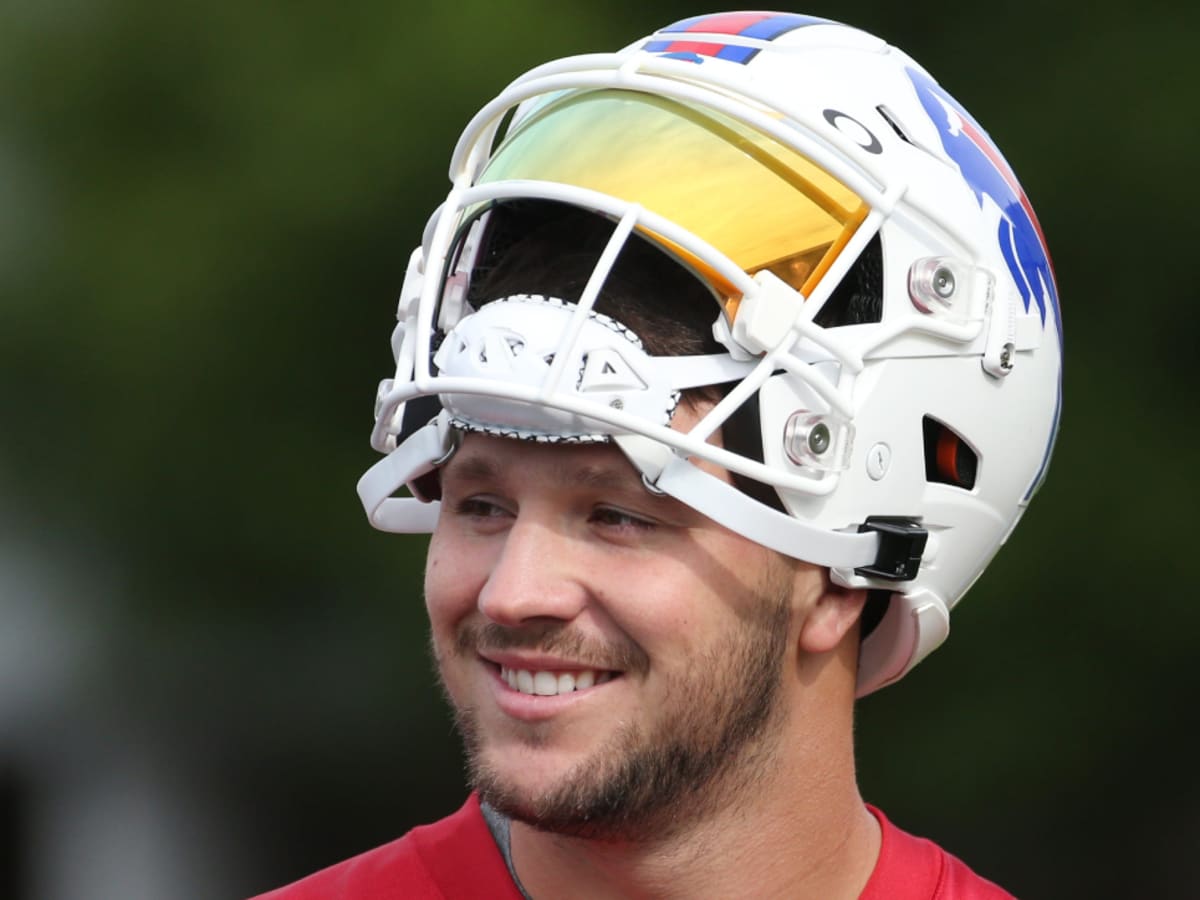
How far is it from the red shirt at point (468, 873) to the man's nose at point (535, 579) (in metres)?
0.50

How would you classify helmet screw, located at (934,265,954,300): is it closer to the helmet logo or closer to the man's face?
the helmet logo

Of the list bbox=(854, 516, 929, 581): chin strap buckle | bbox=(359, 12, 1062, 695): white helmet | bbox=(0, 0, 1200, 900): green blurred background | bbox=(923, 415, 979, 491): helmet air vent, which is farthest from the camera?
bbox=(0, 0, 1200, 900): green blurred background

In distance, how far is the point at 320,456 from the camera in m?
5.53

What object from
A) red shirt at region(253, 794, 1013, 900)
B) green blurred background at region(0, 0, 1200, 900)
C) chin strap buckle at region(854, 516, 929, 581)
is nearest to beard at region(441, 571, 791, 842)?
chin strap buckle at region(854, 516, 929, 581)

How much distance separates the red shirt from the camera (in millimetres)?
2922

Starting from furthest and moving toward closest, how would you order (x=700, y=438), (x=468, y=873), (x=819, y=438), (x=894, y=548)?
(x=468, y=873), (x=894, y=548), (x=819, y=438), (x=700, y=438)

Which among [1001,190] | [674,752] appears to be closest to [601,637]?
[674,752]

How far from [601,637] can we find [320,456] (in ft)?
9.96

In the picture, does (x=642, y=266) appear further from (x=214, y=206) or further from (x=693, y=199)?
(x=214, y=206)

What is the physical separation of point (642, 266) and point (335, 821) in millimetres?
3573

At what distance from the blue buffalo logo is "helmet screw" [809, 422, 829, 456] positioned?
1.45 ft

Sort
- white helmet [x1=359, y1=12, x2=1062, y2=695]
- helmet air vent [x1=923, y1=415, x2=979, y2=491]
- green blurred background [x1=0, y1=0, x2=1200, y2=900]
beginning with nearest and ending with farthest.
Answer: white helmet [x1=359, y1=12, x2=1062, y2=695], helmet air vent [x1=923, y1=415, x2=979, y2=491], green blurred background [x1=0, y1=0, x2=1200, y2=900]

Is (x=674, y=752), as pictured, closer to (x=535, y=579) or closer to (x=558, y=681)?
(x=558, y=681)

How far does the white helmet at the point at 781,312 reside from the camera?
257cm
